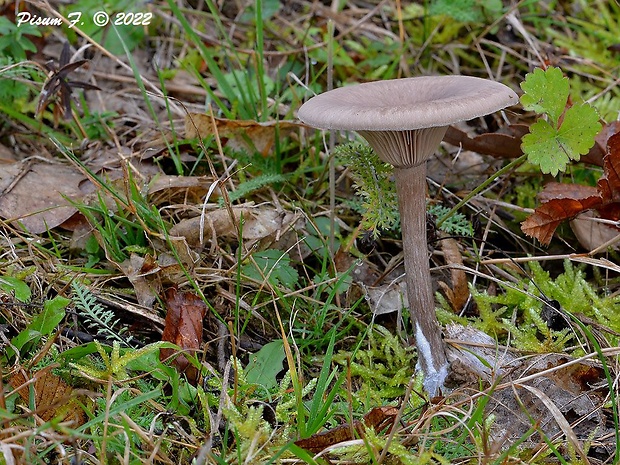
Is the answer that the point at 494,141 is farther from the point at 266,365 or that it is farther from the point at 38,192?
the point at 38,192

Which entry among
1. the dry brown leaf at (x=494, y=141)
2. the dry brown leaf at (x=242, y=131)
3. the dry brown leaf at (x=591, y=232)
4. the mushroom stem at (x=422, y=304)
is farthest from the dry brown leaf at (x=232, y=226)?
the dry brown leaf at (x=591, y=232)

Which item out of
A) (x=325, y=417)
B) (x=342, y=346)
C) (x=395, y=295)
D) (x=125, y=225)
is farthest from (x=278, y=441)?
(x=125, y=225)

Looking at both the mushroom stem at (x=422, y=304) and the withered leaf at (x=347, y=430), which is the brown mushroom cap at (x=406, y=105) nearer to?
the mushroom stem at (x=422, y=304)

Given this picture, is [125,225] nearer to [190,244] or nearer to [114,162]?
[190,244]

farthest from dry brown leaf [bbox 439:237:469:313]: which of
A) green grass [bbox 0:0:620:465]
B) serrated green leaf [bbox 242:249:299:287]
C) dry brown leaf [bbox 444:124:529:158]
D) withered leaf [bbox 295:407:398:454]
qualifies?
withered leaf [bbox 295:407:398:454]

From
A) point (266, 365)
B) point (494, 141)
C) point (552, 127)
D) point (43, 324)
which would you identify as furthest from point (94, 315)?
point (494, 141)

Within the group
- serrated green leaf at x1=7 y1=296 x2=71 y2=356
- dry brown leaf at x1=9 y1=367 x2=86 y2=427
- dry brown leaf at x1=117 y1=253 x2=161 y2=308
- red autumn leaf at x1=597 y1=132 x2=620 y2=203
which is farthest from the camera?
red autumn leaf at x1=597 y1=132 x2=620 y2=203

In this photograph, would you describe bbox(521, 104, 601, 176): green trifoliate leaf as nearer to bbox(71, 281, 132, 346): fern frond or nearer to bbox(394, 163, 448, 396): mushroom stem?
bbox(394, 163, 448, 396): mushroom stem
